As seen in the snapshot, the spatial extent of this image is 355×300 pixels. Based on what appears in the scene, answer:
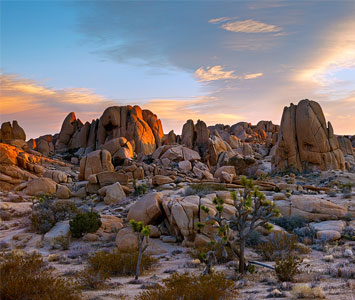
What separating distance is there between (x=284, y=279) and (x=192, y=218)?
6741 millimetres

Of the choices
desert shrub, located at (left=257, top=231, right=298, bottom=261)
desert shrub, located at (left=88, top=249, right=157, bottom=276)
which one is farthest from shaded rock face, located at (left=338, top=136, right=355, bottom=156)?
desert shrub, located at (left=88, top=249, right=157, bottom=276)

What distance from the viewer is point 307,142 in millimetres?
43656

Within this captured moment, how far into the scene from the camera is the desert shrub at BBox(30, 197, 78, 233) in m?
18.5

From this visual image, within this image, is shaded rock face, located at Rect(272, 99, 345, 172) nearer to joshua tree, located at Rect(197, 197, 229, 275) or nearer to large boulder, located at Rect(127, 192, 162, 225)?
large boulder, located at Rect(127, 192, 162, 225)

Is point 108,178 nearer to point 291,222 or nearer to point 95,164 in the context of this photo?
point 95,164

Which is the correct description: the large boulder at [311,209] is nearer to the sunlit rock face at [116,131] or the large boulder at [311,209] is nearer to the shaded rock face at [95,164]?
the shaded rock face at [95,164]

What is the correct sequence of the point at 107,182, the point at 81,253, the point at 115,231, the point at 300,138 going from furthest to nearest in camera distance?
the point at 300,138
the point at 107,182
the point at 115,231
the point at 81,253

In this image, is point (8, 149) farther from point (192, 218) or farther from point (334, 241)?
point (334, 241)

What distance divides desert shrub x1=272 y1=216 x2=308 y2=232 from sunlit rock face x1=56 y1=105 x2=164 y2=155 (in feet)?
179

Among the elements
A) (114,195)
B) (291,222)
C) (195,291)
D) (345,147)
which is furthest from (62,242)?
(345,147)

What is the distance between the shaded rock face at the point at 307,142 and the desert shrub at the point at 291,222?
89.8ft

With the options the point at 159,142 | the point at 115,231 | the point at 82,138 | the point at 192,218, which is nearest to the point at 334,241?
the point at 192,218

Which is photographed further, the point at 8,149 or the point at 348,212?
the point at 8,149

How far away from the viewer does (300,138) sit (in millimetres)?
44219
